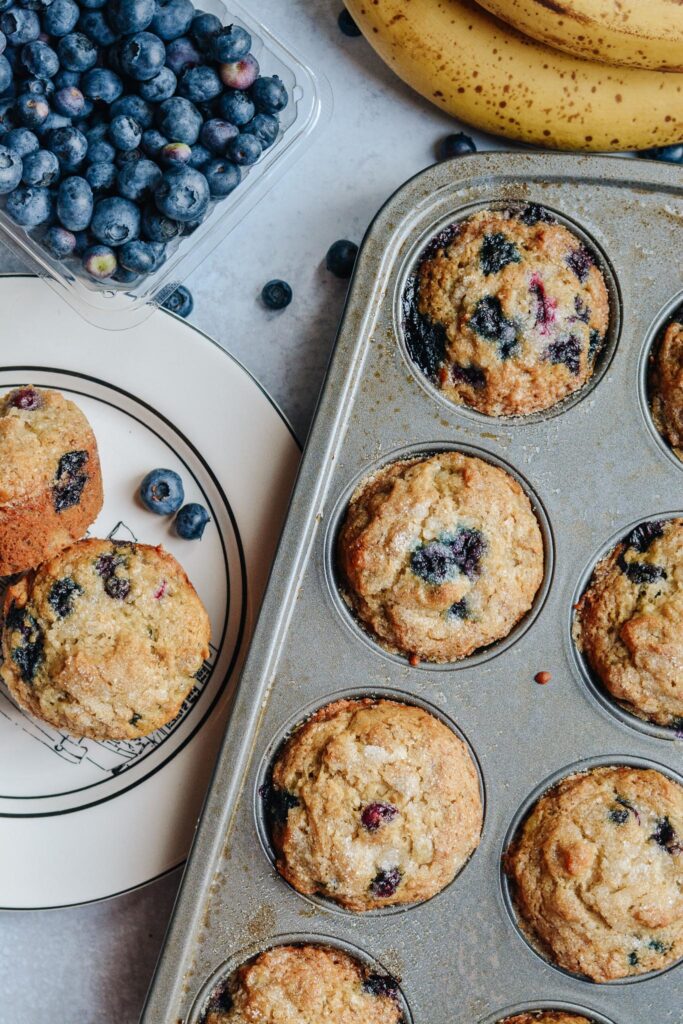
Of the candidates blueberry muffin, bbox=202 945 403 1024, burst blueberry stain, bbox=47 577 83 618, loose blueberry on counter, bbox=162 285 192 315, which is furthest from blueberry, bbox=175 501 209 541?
blueberry muffin, bbox=202 945 403 1024

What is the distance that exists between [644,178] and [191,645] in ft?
6.54

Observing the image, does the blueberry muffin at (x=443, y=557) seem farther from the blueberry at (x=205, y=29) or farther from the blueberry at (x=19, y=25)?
the blueberry at (x=19, y=25)

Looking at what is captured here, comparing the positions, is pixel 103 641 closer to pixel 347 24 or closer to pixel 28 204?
pixel 28 204

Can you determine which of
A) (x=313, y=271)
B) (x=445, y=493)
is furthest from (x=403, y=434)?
(x=313, y=271)

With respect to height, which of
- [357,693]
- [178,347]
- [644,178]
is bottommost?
[357,693]

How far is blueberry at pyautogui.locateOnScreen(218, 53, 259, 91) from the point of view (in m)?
2.91

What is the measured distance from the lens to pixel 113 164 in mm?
2910

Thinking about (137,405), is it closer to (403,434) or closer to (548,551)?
(403,434)

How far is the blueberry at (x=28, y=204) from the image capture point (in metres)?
2.83

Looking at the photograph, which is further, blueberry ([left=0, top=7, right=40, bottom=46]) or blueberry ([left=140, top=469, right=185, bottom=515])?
blueberry ([left=140, top=469, right=185, bottom=515])

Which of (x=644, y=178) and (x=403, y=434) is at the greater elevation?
(x=644, y=178)

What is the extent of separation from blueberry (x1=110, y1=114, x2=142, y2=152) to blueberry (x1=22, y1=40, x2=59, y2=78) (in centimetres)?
23

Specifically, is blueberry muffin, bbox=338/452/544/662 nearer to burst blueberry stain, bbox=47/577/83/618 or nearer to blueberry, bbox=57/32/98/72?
burst blueberry stain, bbox=47/577/83/618

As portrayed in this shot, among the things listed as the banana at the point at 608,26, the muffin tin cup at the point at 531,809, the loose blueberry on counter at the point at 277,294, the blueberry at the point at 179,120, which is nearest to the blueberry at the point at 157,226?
A: the blueberry at the point at 179,120
